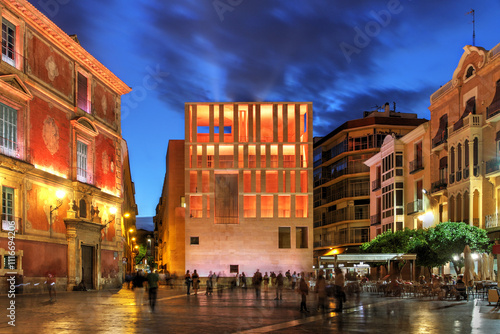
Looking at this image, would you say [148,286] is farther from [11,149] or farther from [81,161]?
[81,161]

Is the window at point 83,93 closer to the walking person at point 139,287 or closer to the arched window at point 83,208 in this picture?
the arched window at point 83,208

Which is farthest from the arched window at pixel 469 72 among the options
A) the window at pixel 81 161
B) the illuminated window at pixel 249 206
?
the illuminated window at pixel 249 206

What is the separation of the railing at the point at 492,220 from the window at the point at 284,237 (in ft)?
96.5

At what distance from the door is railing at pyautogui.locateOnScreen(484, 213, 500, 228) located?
82.7 ft

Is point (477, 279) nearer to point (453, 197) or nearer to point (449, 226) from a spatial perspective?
point (449, 226)

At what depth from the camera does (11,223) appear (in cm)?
2922

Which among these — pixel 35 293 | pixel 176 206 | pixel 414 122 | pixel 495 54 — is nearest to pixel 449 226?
pixel 495 54

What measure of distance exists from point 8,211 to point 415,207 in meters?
33.4

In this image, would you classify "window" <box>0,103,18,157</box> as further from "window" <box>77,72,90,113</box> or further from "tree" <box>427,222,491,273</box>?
"tree" <box>427,222,491,273</box>

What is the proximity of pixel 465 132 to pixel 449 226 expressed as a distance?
23.6 ft

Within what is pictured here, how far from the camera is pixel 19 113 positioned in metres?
31.1

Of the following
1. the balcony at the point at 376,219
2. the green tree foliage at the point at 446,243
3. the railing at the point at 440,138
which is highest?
the railing at the point at 440,138

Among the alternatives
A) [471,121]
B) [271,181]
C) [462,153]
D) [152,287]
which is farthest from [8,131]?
[271,181]

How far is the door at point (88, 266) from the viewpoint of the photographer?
128 feet
